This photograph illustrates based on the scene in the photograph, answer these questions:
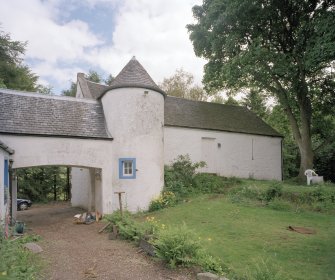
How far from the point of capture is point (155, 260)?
7.74 metres

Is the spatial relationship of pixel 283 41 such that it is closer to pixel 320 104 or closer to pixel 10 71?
pixel 320 104

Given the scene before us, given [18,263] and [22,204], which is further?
[22,204]

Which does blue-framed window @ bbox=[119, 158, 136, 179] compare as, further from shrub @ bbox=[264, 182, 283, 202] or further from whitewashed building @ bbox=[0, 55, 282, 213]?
shrub @ bbox=[264, 182, 283, 202]

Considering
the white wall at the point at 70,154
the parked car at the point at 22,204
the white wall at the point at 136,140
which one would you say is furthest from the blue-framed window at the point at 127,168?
the parked car at the point at 22,204

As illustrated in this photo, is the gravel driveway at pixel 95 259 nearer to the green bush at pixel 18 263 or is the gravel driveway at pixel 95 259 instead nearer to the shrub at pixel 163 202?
the green bush at pixel 18 263

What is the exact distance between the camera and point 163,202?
52.3 feet

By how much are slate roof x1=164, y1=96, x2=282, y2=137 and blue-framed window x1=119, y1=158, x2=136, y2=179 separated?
17.2ft

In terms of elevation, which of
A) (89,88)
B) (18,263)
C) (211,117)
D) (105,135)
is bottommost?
(18,263)

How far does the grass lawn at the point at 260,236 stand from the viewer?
7.14 meters

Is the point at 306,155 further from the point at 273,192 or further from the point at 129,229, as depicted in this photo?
the point at 129,229

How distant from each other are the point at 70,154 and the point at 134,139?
11.2 feet

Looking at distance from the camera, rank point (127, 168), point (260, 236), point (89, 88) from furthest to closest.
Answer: point (89, 88) → point (127, 168) → point (260, 236)

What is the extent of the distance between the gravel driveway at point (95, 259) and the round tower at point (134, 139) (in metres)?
3.84

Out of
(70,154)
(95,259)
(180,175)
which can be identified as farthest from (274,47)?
(95,259)
